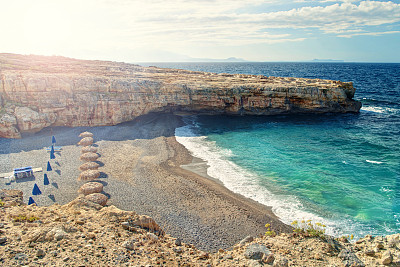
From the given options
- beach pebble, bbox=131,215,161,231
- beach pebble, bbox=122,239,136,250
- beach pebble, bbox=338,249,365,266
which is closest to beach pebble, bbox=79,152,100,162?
beach pebble, bbox=131,215,161,231

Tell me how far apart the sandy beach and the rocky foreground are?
499 centimetres

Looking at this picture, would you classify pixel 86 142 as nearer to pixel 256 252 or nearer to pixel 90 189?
pixel 90 189

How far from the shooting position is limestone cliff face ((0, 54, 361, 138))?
3275 centimetres

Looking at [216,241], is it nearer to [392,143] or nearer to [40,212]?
[40,212]

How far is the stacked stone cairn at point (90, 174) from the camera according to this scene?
17.1 metres

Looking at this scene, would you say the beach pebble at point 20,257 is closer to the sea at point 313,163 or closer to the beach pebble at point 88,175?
the beach pebble at point 88,175

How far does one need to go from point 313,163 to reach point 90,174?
2227 centimetres

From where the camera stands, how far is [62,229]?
1005 centimetres

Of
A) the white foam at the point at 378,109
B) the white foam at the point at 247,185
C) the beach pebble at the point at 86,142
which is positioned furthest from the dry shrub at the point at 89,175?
the white foam at the point at 378,109

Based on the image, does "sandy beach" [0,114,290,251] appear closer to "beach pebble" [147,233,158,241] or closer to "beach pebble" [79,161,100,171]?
"beach pebble" [79,161,100,171]

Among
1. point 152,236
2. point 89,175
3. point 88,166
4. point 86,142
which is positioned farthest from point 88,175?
point 152,236

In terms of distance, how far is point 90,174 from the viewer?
69.9 feet

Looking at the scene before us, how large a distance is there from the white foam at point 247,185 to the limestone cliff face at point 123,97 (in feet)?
33.3

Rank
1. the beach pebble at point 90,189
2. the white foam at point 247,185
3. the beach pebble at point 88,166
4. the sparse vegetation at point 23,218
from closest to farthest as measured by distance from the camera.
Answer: the sparse vegetation at point 23,218 → the white foam at point 247,185 → the beach pebble at point 90,189 → the beach pebble at point 88,166
